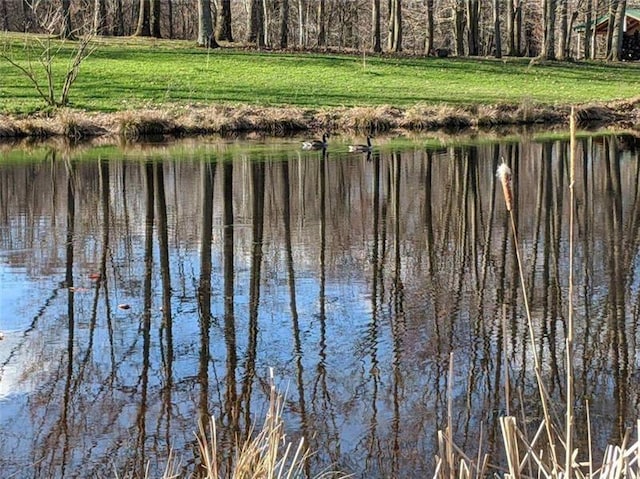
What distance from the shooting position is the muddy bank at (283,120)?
27234mm

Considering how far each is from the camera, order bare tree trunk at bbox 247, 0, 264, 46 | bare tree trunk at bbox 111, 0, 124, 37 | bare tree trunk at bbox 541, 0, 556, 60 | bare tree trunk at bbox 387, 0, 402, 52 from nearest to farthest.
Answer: bare tree trunk at bbox 247, 0, 264, 46 < bare tree trunk at bbox 541, 0, 556, 60 < bare tree trunk at bbox 387, 0, 402, 52 < bare tree trunk at bbox 111, 0, 124, 37

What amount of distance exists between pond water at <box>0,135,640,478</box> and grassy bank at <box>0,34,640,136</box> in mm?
12828

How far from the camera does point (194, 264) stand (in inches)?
423

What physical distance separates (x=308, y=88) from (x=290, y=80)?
1565 millimetres

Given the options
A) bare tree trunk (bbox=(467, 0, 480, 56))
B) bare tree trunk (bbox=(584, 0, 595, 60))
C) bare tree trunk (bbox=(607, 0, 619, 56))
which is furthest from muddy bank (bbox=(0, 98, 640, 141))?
bare tree trunk (bbox=(584, 0, 595, 60))

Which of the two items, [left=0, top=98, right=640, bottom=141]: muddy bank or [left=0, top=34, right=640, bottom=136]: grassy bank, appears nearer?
[left=0, top=98, right=640, bottom=141]: muddy bank

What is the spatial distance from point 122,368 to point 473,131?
75.6ft

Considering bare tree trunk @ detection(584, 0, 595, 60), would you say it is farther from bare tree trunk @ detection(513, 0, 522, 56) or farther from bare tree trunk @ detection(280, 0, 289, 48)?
bare tree trunk @ detection(280, 0, 289, 48)

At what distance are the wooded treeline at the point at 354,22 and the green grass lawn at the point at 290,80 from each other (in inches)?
77.7

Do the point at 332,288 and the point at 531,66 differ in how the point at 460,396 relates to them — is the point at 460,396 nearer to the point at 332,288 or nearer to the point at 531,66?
the point at 332,288

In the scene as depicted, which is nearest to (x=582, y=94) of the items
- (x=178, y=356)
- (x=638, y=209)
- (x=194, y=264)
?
(x=638, y=209)

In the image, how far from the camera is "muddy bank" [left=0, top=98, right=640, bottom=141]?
89.4ft

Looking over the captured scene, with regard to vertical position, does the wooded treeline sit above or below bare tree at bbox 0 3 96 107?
above

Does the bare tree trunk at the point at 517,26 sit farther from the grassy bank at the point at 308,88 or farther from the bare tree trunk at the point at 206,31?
the bare tree trunk at the point at 206,31
